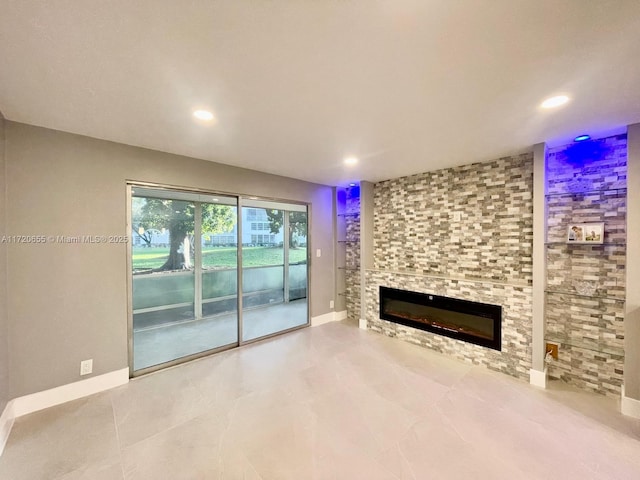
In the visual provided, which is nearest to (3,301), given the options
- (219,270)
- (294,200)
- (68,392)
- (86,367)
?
(86,367)

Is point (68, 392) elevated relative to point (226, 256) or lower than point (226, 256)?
lower

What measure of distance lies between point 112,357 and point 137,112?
7.52ft

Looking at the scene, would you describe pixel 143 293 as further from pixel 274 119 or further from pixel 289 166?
pixel 274 119

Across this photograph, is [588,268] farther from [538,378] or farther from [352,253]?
[352,253]

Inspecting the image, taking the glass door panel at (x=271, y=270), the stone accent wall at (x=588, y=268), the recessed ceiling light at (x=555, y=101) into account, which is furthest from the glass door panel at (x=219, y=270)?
the stone accent wall at (x=588, y=268)

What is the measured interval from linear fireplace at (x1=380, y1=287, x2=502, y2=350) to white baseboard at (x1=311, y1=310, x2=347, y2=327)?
961 mm

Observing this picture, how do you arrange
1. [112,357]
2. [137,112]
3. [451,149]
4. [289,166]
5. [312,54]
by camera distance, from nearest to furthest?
1. [312,54]
2. [137,112]
3. [112,357]
4. [451,149]
5. [289,166]

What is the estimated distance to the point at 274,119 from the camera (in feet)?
6.77

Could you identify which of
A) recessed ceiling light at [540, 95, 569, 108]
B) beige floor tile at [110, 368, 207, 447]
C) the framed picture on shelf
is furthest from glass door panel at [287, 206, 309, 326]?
the framed picture on shelf

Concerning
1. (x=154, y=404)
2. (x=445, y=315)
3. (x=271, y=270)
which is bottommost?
(x=154, y=404)

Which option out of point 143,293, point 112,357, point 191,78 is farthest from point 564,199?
point 143,293

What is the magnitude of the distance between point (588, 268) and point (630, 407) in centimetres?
117

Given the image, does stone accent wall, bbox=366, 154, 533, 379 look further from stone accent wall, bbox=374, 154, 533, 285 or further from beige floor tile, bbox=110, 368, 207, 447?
beige floor tile, bbox=110, 368, 207, 447

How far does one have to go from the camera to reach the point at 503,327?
284cm
